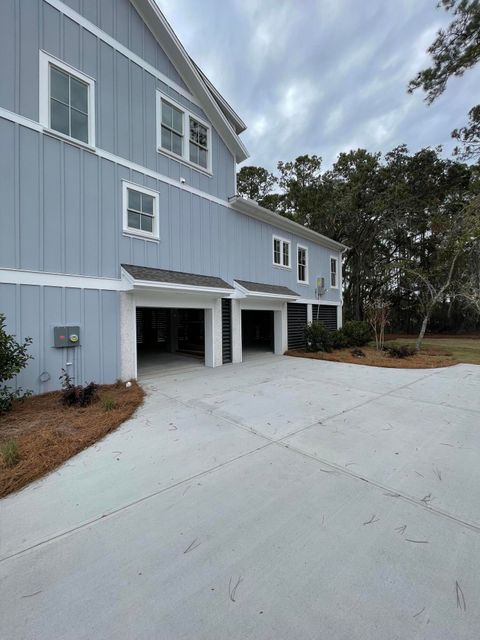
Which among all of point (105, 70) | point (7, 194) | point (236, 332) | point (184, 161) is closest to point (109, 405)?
point (7, 194)

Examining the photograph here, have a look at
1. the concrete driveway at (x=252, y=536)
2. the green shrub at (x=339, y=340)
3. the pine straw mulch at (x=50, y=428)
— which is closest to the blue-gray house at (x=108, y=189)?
the pine straw mulch at (x=50, y=428)

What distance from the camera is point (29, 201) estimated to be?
5473 millimetres

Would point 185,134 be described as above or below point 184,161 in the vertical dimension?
above

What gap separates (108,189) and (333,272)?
1179cm

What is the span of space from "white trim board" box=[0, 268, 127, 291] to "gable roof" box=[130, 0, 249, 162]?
243 inches

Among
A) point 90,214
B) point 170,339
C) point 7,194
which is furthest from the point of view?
point 170,339

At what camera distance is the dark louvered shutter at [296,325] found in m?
12.2

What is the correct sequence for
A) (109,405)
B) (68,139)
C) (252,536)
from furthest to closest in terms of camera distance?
1. (68,139)
2. (109,405)
3. (252,536)

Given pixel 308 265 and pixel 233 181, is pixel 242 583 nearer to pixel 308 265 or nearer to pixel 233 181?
pixel 233 181

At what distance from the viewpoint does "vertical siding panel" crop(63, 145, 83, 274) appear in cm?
596

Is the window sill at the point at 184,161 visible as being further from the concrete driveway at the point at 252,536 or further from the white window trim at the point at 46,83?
the concrete driveway at the point at 252,536

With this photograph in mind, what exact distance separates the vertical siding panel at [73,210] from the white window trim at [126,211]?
38.0 inches

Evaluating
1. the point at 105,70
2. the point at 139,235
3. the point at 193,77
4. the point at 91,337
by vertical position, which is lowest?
the point at 91,337

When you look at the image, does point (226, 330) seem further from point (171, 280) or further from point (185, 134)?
point (185, 134)
